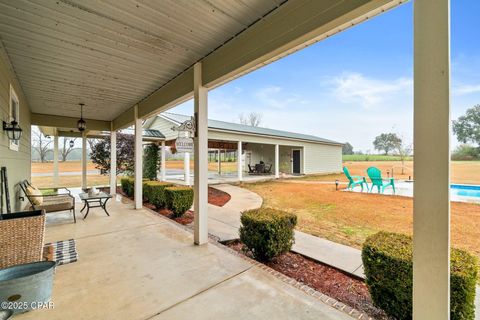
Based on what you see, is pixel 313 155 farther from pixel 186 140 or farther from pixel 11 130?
pixel 11 130

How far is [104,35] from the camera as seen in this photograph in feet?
9.62

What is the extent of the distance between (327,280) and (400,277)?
41.8 inches

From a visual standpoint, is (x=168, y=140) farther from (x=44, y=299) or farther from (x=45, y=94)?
(x=44, y=299)

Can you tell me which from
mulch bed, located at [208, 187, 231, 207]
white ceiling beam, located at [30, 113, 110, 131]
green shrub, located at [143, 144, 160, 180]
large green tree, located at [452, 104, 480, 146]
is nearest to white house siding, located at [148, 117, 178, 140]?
green shrub, located at [143, 144, 160, 180]

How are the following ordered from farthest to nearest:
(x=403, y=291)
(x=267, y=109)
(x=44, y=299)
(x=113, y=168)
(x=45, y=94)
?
(x=267, y=109) < (x=113, y=168) < (x=45, y=94) < (x=44, y=299) < (x=403, y=291)

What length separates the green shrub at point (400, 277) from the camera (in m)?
1.65

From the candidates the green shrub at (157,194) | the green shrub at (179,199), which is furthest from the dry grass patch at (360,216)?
the green shrub at (157,194)

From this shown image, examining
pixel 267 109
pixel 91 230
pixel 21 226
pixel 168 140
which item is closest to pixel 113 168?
pixel 168 140

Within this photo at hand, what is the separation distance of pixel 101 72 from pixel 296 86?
24.1 meters

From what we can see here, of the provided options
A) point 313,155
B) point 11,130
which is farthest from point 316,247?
point 313,155

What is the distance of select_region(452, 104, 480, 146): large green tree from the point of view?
4.84m

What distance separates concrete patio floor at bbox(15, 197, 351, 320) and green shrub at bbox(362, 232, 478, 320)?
433 mm

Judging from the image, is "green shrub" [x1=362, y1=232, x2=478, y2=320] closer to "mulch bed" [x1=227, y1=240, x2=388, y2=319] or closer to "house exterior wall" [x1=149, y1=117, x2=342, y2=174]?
"mulch bed" [x1=227, y1=240, x2=388, y2=319]

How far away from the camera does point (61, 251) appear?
3.46m
